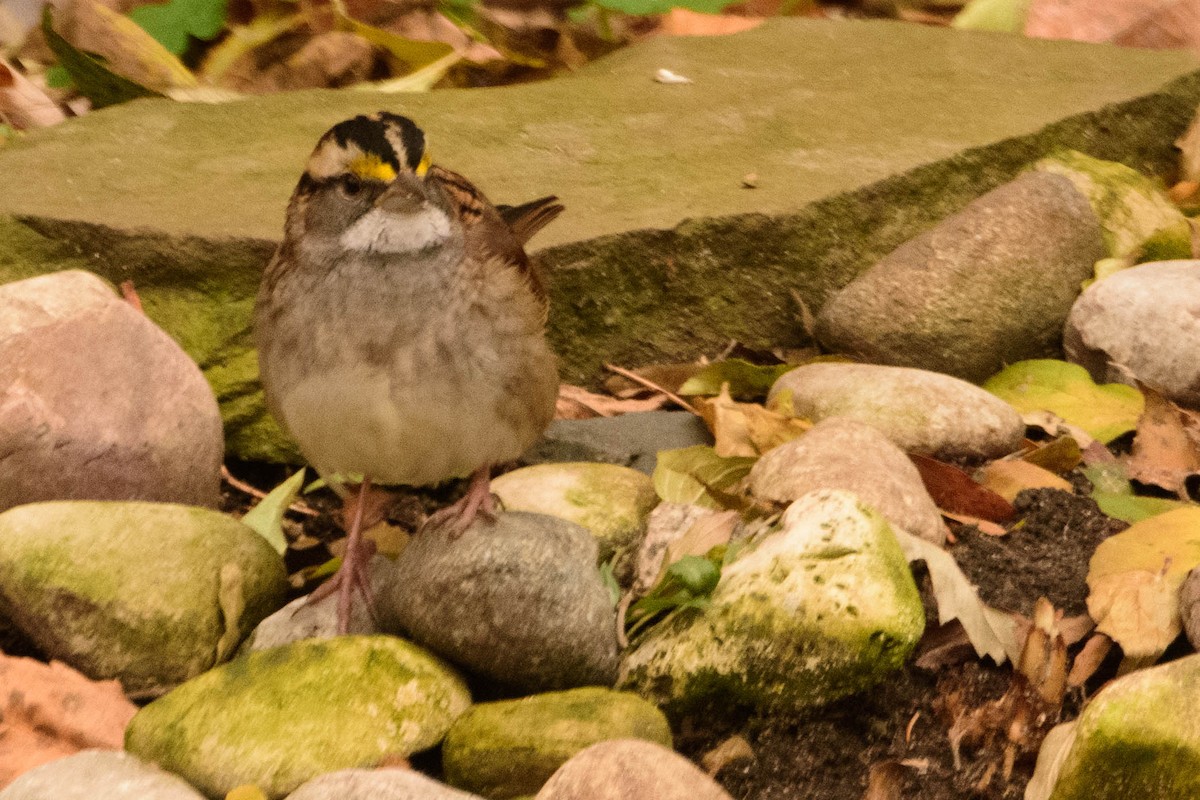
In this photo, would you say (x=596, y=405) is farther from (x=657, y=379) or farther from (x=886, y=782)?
(x=886, y=782)

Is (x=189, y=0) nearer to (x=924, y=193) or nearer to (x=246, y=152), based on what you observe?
(x=246, y=152)

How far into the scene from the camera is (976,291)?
442 cm

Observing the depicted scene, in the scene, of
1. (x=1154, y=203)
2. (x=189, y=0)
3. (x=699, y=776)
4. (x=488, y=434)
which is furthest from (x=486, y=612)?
(x=189, y=0)

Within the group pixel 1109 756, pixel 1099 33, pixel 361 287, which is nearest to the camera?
pixel 1109 756

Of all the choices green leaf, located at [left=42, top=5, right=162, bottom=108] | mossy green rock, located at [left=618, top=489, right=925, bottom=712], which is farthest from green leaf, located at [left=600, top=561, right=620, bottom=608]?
green leaf, located at [left=42, top=5, right=162, bottom=108]

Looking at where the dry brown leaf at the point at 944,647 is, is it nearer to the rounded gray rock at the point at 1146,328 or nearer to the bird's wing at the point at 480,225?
the bird's wing at the point at 480,225

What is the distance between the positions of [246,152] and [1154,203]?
3095 millimetres

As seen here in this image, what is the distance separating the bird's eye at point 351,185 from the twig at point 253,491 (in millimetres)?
1269

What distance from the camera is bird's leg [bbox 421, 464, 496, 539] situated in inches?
128

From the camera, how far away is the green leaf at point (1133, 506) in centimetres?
348

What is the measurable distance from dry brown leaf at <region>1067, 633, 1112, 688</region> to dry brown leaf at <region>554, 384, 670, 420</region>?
1.76 meters

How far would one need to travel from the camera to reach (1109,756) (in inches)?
92.0

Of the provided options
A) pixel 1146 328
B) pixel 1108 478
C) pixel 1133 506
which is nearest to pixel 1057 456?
pixel 1108 478

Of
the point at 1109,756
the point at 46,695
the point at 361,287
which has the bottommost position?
the point at 46,695
